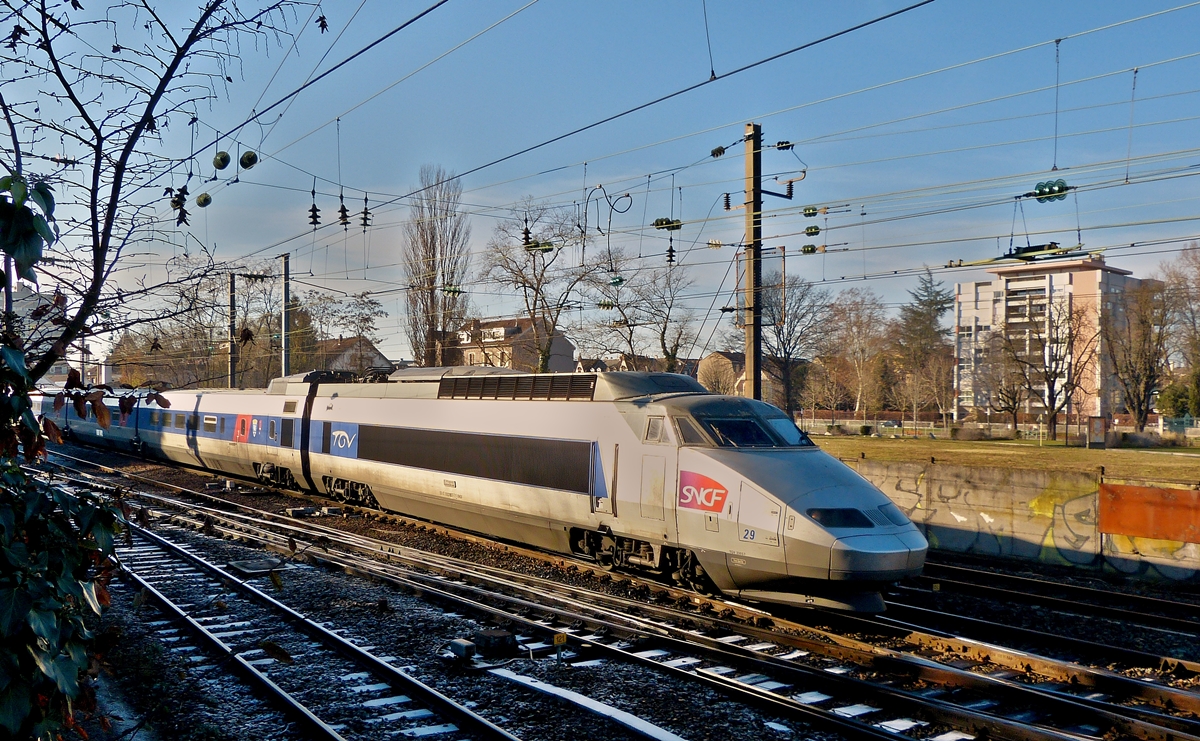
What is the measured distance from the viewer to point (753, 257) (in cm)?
1842

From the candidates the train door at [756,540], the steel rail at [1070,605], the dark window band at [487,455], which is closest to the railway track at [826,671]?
the train door at [756,540]

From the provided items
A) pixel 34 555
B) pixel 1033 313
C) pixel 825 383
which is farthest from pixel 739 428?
pixel 1033 313

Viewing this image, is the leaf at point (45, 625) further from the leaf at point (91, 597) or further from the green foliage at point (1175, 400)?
the green foliage at point (1175, 400)

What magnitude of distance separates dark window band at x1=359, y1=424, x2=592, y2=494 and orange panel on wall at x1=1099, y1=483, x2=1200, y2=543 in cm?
987

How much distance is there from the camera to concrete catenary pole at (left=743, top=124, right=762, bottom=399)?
18.4m

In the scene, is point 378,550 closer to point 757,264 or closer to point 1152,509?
point 757,264

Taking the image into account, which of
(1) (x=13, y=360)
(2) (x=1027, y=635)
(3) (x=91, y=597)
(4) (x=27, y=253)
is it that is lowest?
(2) (x=1027, y=635)

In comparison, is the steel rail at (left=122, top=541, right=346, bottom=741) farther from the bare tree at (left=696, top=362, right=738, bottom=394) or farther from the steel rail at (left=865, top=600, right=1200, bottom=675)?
the bare tree at (left=696, top=362, right=738, bottom=394)

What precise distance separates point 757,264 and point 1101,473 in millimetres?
7801

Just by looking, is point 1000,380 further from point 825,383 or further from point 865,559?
point 865,559

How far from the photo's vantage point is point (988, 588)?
1327cm

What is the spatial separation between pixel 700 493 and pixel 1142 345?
48333mm

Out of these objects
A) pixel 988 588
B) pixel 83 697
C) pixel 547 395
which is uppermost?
pixel 547 395

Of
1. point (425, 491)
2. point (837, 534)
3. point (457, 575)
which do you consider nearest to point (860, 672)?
point (837, 534)
